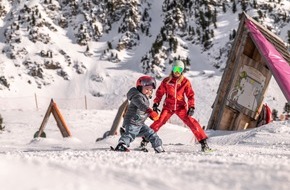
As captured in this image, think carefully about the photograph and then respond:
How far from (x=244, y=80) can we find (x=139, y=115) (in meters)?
4.55

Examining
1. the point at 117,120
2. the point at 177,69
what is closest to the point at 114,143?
the point at 117,120

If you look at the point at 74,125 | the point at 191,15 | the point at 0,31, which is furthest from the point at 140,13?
the point at 74,125

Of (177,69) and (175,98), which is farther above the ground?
(177,69)

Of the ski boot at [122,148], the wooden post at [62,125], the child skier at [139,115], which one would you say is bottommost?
the wooden post at [62,125]

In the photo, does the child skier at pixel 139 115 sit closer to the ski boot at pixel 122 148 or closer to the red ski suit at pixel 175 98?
the ski boot at pixel 122 148

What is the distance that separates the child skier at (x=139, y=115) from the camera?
549 centimetres

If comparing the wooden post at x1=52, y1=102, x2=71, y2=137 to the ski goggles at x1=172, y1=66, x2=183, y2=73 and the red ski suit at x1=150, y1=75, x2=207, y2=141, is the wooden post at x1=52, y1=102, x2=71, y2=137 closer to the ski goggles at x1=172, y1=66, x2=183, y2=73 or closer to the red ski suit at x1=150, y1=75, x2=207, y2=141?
the red ski suit at x1=150, y1=75, x2=207, y2=141

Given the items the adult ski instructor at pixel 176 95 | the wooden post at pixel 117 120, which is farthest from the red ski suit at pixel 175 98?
the wooden post at pixel 117 120

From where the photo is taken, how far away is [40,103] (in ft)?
100

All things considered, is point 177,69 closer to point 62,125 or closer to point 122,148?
point 122,148

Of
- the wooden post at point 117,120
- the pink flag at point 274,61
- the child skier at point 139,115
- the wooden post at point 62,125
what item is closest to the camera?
the child skier at point 139,115

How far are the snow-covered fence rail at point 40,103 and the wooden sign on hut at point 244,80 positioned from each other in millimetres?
18579

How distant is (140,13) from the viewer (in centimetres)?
4088

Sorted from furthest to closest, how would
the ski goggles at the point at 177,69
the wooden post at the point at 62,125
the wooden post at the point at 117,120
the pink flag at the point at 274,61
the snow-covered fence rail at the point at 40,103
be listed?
the snow-covered fence rail at the point at 40,103 < the wooden post at the point at 117,120 < the wooden post at the point at 62,125 < the pink flag at the point at 274,61 < the ski goggles at the point at 177,69
